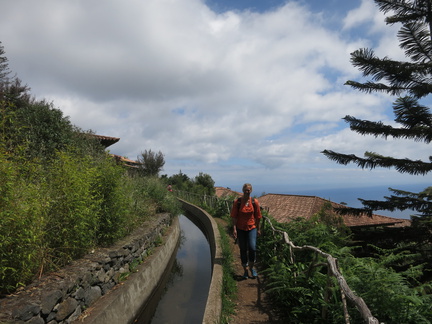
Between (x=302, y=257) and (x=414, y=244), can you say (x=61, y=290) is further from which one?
(x=414, y=244)

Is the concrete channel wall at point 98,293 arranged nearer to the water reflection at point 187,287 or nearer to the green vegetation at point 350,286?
the water reflection at point 187,287

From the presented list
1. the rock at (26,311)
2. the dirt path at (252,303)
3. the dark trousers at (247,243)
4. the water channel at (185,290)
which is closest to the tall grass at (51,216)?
the rock at (26,311)

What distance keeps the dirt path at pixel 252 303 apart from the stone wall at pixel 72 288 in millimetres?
2393

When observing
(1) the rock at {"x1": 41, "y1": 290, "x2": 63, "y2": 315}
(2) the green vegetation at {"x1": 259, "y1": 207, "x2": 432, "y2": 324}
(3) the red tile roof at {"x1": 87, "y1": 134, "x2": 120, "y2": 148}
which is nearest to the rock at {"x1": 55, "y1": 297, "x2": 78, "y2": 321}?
(1) the rock at {"x1": 41, "y1": 290, "x2": 63, "y2": 315}

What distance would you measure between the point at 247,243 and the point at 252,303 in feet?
3.53

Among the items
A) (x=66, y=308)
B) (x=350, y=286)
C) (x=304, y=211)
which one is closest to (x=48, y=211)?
(x=66, y=308)

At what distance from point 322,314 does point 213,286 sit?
2.05 metres

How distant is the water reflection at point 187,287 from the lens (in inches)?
241

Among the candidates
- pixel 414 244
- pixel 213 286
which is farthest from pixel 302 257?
pixel 414 244

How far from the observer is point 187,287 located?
775 cm

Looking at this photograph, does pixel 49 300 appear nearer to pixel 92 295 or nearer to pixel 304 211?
pixel 92 295

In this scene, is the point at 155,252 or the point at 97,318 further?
the point at 155,252

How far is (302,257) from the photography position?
15.3 feet

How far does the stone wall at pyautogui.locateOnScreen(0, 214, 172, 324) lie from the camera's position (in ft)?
10.2
